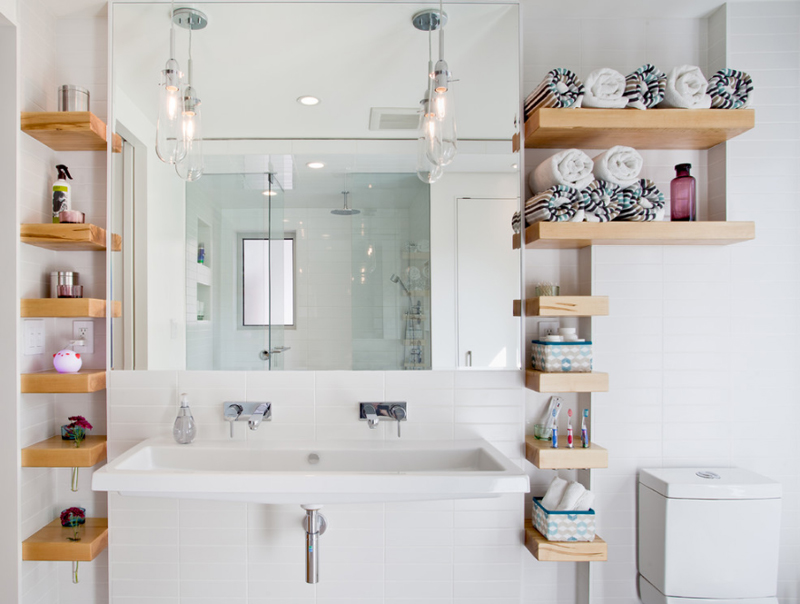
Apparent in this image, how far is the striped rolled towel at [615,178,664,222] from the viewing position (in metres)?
1.73

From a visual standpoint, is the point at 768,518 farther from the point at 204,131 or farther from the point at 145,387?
the point at 204,131

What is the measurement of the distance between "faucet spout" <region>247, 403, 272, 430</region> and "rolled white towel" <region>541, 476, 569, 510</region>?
0.97m

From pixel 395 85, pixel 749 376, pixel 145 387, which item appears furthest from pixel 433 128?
pixel 749 376

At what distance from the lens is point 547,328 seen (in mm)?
1917

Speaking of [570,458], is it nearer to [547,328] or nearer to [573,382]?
[573,382]

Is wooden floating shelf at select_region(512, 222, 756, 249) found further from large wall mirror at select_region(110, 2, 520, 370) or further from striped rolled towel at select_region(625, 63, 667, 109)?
striped rolled towel at select_region(625, 63, 667, 109)

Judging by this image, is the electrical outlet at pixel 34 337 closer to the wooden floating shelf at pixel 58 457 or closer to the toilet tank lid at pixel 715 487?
the wooden floating shelf at pixel 58 457

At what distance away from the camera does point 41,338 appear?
1827 mm

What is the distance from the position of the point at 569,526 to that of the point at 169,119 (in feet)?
5.77

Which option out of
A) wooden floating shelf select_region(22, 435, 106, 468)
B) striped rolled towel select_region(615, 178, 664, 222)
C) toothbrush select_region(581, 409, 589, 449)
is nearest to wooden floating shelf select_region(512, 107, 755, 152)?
striped rolled towel select_region(615, 178, 664, 222)

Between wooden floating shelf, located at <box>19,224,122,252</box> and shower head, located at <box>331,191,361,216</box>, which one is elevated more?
shower head, located at <box>331,191,361,216</box>

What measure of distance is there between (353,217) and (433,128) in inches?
17.0

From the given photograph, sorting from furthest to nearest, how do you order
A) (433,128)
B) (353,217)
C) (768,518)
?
(353,217) → (768,518) → (433,128)

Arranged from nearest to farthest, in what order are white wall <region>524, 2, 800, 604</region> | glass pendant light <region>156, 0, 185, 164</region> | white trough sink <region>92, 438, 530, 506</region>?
white trough sink <region>92, 438, 530, 506</region>
glass pendant light <region>156, 0, 185, 164</region>
white wall <region>524, 2, 800, 604</region>
